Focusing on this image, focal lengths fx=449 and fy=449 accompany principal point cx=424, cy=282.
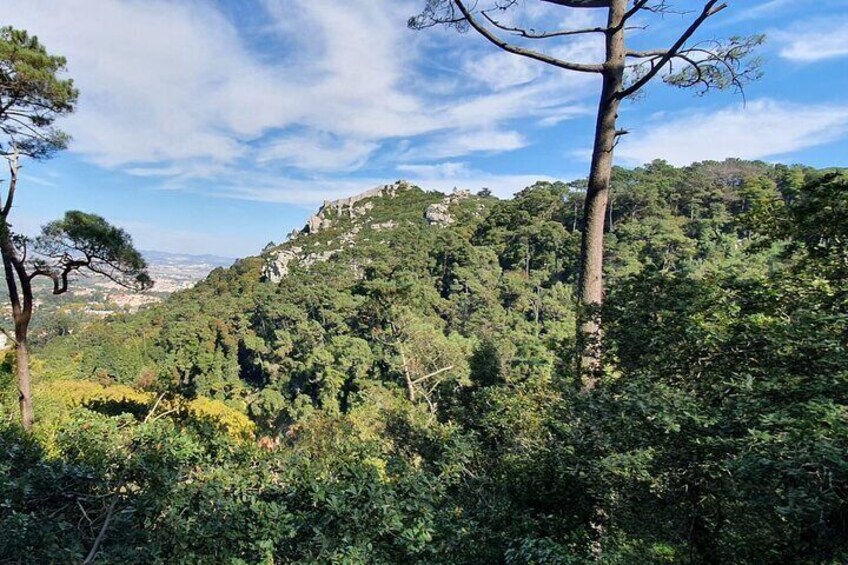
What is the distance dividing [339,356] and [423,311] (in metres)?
6.49

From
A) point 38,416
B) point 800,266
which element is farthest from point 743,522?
point 38,416

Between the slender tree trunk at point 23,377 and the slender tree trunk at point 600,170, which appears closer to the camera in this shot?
the slender tree trunk at point 600,170

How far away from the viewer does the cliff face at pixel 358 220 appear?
54375 millimetres

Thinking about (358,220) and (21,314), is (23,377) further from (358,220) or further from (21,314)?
(358,220)

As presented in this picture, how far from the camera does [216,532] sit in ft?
7.48

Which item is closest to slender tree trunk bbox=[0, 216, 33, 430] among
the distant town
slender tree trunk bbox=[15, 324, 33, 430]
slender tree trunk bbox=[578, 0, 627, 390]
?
slender tree trunk bbox=[15, 324, 33, 430]

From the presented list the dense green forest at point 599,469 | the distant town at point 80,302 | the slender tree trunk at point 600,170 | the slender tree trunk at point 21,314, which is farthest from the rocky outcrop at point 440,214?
the dense green forest at point 599,469

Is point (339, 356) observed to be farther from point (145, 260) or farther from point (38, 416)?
point (145, 260)

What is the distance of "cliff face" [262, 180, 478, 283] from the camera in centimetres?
5438

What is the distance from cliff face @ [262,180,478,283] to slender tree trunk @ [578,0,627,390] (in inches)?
1869

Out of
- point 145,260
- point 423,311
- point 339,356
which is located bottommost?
point 339,356

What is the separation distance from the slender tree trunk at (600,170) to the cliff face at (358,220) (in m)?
47.5

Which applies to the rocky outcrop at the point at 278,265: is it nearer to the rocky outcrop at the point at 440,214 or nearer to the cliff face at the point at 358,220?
the cliff face at the point at 358,220

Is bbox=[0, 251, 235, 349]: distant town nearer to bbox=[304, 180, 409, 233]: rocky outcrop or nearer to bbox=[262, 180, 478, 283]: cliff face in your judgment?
bbox=[262, 180, 478, 283]: cliff face
